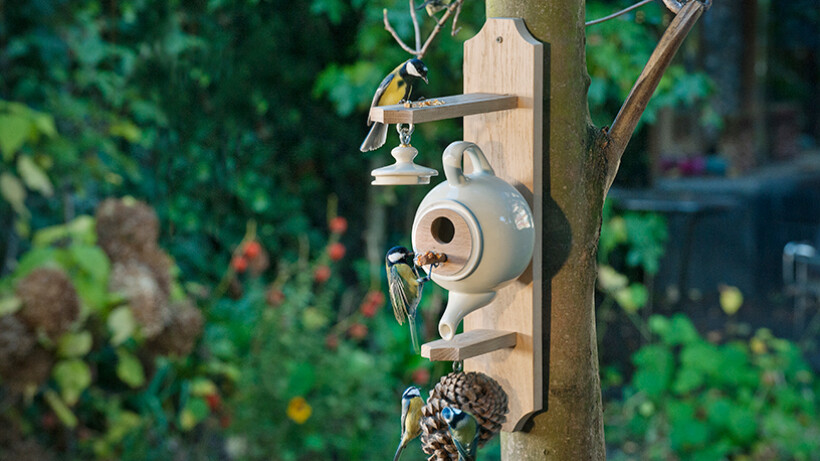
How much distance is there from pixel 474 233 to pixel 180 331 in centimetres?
128

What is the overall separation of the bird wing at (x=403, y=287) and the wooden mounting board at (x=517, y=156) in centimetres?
10

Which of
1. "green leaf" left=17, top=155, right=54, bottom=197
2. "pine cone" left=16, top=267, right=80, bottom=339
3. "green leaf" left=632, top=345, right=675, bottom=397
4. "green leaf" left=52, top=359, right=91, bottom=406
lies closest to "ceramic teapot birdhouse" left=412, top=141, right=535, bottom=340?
"pine cone" left=16, top=267, right=80, bottom=339

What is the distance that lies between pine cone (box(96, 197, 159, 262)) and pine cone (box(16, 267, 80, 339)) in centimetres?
20

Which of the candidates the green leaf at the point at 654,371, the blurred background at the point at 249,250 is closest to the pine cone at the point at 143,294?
the blurred background at the point at 249,250

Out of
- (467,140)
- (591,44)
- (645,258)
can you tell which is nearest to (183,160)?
(591,44)

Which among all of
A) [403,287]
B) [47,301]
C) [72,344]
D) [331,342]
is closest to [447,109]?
[403,287]

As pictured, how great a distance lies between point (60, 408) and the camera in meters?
1.84

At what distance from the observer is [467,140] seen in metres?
0.86

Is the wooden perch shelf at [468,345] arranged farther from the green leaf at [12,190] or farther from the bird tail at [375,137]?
the green leaf at [12,190]

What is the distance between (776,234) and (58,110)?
3.75m

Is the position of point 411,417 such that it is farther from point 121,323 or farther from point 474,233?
point 121,323

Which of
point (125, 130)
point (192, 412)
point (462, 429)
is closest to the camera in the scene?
point (462, 429)

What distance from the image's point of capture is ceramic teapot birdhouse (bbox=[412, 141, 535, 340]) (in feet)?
2.50

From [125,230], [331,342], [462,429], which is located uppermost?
[125,230]
